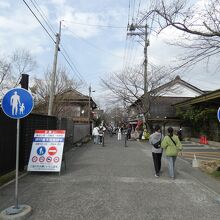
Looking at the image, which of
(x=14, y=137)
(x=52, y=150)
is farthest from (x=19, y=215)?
(x=52, y=150)

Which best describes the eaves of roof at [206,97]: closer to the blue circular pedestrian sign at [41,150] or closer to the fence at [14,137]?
the fence at [14,137]

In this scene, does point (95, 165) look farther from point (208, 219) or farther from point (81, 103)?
point (81, 103)

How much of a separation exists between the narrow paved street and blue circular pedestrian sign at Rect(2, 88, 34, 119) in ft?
6.29

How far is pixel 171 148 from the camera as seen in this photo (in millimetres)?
8938

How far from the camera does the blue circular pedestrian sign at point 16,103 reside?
525 centimetres

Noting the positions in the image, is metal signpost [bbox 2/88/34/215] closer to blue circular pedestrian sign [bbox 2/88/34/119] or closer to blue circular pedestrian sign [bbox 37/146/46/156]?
blue circular pedestrian sign [bbox 2/88/34/119]

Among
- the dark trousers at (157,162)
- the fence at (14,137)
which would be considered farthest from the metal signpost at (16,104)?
the dark trousers at (157,162)

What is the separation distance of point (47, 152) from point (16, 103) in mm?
4248

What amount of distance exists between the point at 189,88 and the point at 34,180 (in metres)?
37.0

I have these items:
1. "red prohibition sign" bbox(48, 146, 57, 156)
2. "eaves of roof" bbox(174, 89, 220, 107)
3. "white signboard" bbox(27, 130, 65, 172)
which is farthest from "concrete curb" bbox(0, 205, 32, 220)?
"eaves of roof" bbox(174, 89, 220, 107)

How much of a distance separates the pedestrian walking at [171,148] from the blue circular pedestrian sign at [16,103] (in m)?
5.10

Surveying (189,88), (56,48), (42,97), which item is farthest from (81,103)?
(56,48)

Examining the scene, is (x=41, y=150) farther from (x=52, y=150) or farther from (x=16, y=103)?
(x=16, y=103)

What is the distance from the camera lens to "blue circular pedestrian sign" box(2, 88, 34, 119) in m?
5.25
